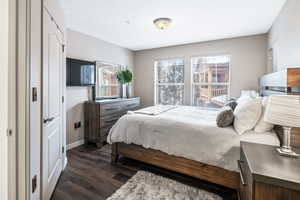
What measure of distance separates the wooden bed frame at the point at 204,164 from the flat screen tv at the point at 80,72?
1.67 metres

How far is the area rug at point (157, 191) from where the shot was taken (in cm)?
171

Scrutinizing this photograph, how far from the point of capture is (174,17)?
263 centimetres

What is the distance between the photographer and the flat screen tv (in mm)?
3070

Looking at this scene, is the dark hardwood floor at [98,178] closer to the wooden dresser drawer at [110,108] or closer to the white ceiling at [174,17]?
the wooden dresser drawer at [110,108]

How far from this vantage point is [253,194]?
0.88 metres

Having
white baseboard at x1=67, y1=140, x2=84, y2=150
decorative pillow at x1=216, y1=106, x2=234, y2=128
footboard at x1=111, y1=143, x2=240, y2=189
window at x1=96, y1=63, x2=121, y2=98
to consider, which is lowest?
white baseboard at x1=67, y1=140, x2=84, y2=150

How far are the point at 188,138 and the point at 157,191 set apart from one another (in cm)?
76

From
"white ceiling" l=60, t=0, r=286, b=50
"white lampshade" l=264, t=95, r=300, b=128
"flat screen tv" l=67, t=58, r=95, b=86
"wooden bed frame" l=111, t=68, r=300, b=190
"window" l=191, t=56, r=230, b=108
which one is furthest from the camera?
"window" l=191, t=56, r=230, b=108

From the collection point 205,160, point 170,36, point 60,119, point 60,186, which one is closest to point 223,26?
point 170,36

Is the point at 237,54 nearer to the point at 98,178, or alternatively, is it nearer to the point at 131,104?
the point at 131,104

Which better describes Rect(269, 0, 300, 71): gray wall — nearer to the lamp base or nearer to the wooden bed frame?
the wooden bed frame

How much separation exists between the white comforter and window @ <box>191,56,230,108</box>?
7.36 feet
